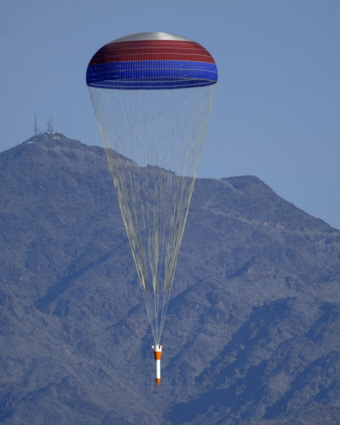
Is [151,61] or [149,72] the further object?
[151,61]

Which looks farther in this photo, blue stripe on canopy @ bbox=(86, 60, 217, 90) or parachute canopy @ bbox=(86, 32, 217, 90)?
parachute canopy @ bbox=(86, 32, 217, 90)

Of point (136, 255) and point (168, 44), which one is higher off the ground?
point (168, 44)

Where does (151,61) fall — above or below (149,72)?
above

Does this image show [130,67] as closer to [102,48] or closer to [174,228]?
[102,48]

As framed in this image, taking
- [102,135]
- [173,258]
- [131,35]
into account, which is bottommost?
[173,258]

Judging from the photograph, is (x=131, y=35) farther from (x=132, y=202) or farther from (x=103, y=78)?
(x=132, y=202)

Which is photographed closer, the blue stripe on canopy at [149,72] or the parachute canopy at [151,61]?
the blue stripe on canopy at [149,72]

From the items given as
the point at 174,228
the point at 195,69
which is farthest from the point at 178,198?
the point at 195,69
